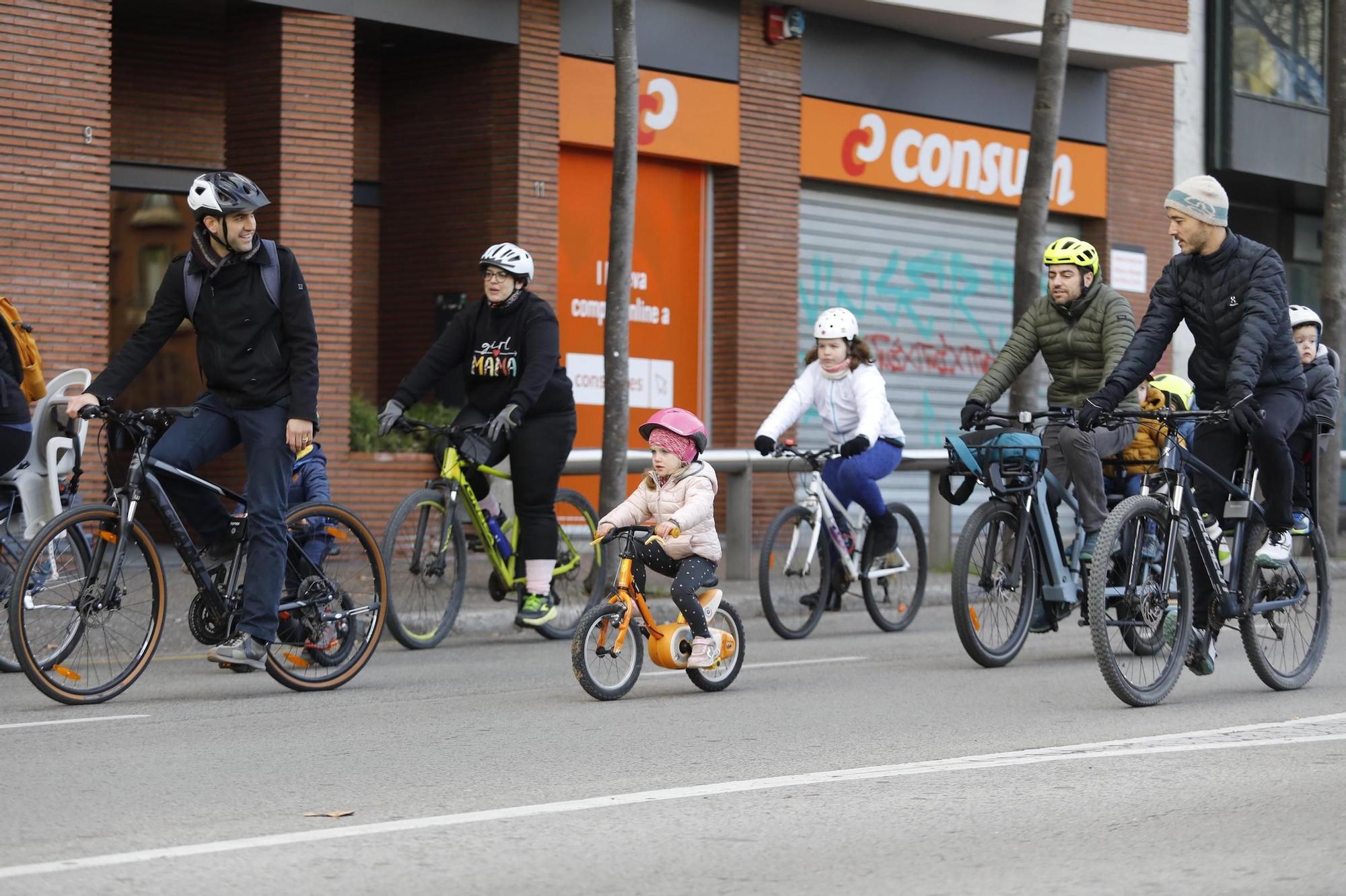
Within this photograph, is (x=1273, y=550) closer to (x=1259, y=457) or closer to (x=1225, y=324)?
(x=1259, y=457)

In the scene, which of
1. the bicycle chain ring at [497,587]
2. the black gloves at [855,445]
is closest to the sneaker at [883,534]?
the black gloves at [855,445]

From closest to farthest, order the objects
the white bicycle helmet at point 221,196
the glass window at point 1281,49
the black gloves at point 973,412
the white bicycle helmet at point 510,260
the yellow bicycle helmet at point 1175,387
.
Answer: the white bicycle helmet at point 221,196 → the black gloves at point 973,412 → the white bicycle helmet at point 510,260 → the yellow bicycle helmet at point 1175,387 → the glass window at point 1281,49

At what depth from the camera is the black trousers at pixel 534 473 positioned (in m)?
10.6

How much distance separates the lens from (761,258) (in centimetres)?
1952

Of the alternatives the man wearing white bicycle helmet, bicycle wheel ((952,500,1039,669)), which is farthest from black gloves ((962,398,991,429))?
the man wearing white bicycle helmet

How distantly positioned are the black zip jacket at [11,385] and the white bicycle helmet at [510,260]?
93.5 inches

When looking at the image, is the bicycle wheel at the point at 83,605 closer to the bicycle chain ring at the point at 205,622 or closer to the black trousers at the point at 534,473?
the bicycle chain ring at the point at 205,622

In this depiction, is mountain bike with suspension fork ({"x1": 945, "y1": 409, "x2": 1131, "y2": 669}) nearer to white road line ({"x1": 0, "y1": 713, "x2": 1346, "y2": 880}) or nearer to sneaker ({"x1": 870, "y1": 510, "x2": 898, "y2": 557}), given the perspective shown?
white road line ({"x1": 0, "y1": 713, "x2": 1346, "y2": 880})

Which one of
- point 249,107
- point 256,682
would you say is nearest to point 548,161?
point 249,107

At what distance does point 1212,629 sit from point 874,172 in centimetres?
1266

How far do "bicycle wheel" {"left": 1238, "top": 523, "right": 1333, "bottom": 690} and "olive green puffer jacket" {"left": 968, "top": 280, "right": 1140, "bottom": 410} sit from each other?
1.44 metres

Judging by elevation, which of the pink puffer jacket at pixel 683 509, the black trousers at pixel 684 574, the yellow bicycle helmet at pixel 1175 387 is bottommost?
the black trousers at pixel 684 574

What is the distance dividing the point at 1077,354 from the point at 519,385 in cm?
283

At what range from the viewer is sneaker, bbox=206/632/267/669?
818 centimetres
